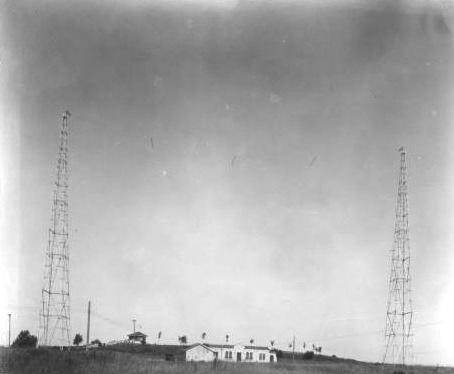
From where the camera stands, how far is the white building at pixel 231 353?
5062cm

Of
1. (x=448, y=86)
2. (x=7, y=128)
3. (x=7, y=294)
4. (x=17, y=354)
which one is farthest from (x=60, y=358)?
(x=448, y=86)

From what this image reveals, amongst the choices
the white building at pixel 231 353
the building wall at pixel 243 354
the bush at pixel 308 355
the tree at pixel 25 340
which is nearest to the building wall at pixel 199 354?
the white building at pixel 231 353

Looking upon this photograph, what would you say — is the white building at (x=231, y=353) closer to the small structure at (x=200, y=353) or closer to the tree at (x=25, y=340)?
the small structure at (x=200, y=353)

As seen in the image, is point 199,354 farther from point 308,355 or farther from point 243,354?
point 308,355

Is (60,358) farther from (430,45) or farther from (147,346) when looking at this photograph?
(147,346)

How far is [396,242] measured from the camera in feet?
100

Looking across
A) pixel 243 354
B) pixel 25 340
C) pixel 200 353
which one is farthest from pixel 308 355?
pixel 25 340

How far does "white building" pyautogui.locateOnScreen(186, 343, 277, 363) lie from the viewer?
50.6 m

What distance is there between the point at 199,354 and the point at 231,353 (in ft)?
13.2

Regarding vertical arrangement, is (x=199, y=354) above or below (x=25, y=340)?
below

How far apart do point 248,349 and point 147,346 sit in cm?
1580

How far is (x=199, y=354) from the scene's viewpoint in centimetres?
5056

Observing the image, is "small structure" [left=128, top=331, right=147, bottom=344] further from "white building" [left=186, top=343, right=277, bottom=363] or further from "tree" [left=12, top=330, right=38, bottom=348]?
"white building" [left=186, top=343, right=277, bottom=363]

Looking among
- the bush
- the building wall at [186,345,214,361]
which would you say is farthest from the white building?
the bush
